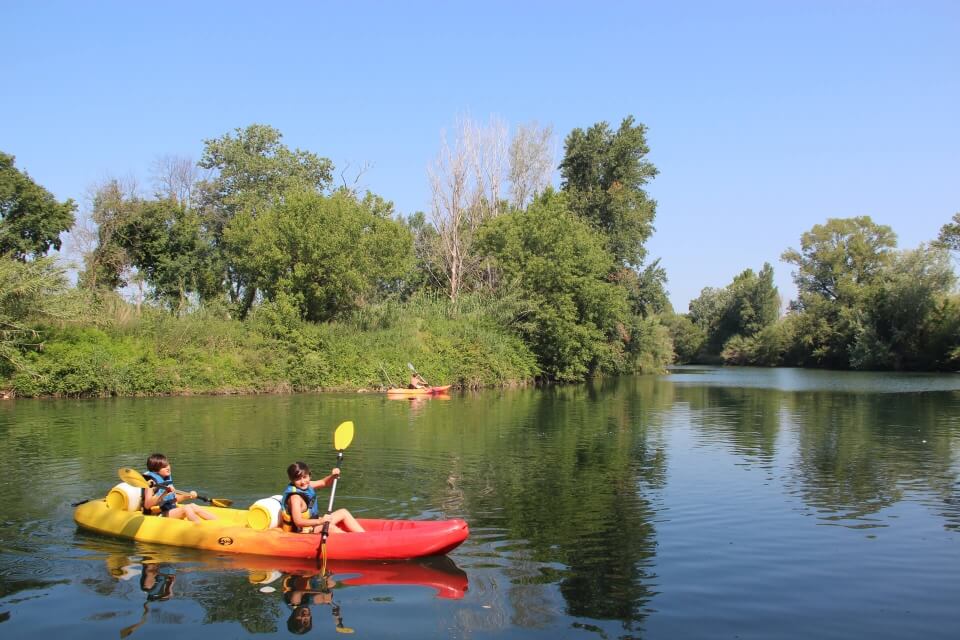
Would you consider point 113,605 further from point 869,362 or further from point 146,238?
point 869,362

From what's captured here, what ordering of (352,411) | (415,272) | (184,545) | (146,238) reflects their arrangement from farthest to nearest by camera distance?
1. (415,272)
2. (146,238)
3. (352,411)
4. (184,545)

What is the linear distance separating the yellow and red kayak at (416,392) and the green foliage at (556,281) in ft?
36.0

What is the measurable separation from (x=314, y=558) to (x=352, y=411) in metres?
16.8

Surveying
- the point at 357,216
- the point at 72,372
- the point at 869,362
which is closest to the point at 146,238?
the point at 357,216

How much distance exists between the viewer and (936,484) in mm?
13695

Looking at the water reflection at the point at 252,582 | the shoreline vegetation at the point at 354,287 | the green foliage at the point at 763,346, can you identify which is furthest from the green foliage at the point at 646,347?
the water reflection at the point at 252,582

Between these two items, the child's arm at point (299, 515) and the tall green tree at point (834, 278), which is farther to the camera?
the tall green tree at point (834, 278)

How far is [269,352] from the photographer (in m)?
34.7

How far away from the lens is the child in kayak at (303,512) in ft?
31.1

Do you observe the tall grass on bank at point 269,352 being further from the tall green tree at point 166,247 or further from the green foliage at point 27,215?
the green foliage at point 27,215

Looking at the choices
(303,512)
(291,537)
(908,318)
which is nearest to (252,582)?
(291,537)

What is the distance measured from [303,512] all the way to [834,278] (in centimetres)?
7386

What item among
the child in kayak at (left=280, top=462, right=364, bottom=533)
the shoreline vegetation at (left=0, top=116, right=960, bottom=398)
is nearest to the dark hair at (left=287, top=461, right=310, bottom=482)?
the child in kayak at (left=280, top=462, right=364, bottom=533)

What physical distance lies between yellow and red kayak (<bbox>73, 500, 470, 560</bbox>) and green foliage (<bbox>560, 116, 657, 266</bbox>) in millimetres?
44734
